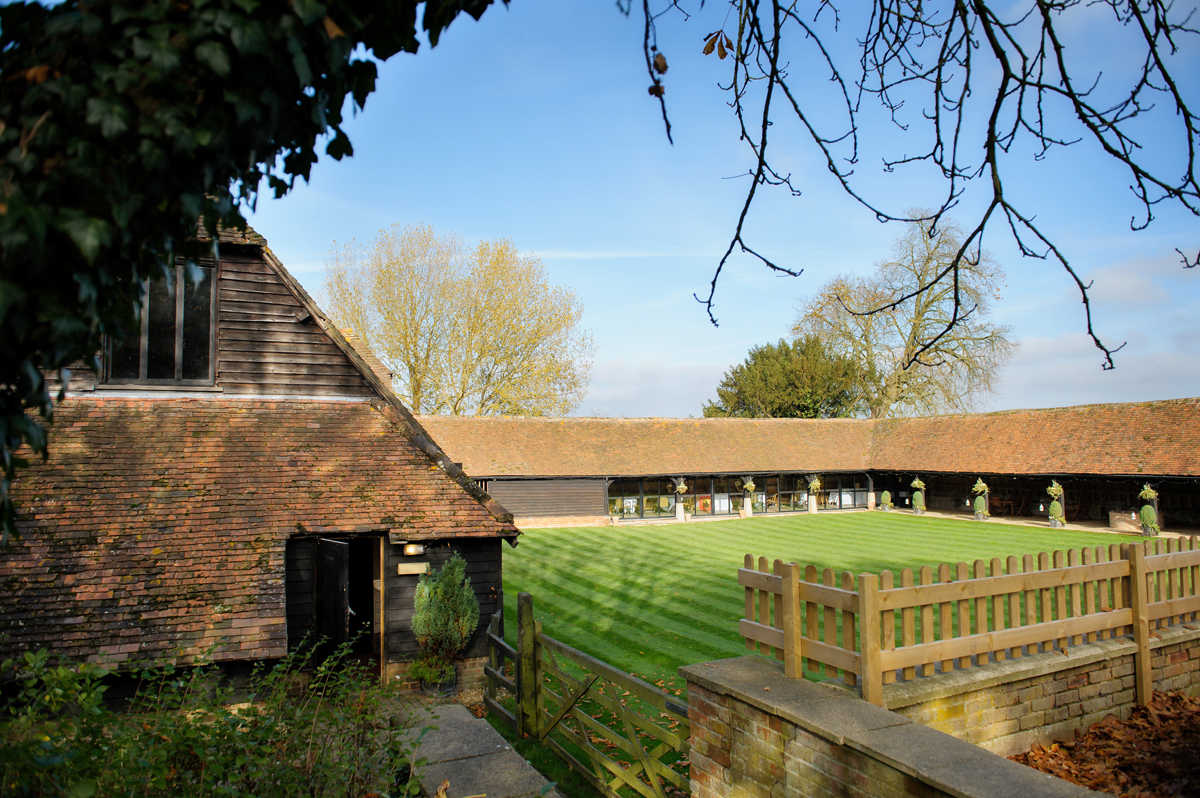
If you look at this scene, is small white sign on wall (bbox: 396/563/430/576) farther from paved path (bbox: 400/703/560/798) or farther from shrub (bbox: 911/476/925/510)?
shrub (bbox: 911/476/925/510)

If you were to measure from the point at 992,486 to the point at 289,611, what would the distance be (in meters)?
29.9

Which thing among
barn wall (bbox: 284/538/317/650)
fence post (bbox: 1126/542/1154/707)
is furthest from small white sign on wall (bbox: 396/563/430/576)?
fence post (bbox: 1126/542/1154/707)

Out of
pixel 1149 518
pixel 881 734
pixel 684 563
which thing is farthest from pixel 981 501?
pixel 881 734

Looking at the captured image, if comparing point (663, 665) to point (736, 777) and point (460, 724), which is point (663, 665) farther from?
point (736, 777)

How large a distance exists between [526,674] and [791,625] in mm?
4047

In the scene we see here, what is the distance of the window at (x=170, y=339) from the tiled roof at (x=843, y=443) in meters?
Result: 17.4

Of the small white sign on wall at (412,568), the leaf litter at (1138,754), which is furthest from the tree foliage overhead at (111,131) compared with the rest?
the small white sign on wall at (412,568)

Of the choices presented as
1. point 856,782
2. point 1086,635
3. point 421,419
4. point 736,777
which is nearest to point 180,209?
point 856,782

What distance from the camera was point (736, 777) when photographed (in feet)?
15.2

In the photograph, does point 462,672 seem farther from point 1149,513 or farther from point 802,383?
point 802,383

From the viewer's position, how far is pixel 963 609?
4.90 meters

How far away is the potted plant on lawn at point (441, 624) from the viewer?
375 inches

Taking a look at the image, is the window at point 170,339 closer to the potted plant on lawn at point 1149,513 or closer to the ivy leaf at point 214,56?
the ivy leaf at point 214,56

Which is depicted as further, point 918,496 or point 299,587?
point 918,496
